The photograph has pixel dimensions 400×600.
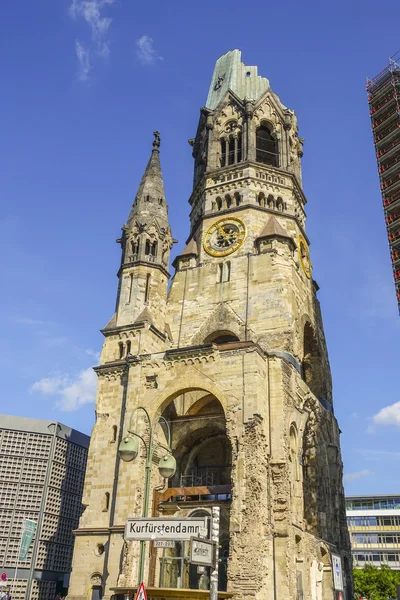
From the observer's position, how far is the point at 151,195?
41.7 m

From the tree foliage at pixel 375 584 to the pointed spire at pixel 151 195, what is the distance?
33.5 meters

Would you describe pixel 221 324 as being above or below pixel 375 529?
above

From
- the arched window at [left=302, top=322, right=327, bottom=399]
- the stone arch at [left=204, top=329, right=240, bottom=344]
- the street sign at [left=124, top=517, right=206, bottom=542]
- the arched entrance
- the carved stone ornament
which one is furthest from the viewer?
the arched window at [left=302, top=322, right=327, bottom=399]

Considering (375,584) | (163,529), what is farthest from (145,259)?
(375,584)

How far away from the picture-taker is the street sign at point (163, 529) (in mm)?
12898

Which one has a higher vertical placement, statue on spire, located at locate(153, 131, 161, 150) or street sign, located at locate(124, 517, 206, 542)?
statue on spire, located at locate(153, 131, 161, 150)

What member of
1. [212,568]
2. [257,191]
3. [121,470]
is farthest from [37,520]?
[212,568]

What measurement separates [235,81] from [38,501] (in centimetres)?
3641

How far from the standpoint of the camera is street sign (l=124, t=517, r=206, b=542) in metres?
12.9

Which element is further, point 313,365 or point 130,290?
point 313,365

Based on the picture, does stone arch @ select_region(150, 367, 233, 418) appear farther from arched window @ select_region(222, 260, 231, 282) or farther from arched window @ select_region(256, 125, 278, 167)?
arched window @ select_region(256, 125, 278, 167)

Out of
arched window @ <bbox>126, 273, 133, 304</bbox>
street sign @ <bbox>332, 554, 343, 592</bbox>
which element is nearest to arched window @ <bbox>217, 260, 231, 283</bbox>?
arched window @ <bbox>126, 273, 133, 304</bbox>

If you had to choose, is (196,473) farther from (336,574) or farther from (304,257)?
(304,257)

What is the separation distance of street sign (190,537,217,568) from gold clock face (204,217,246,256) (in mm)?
29585
